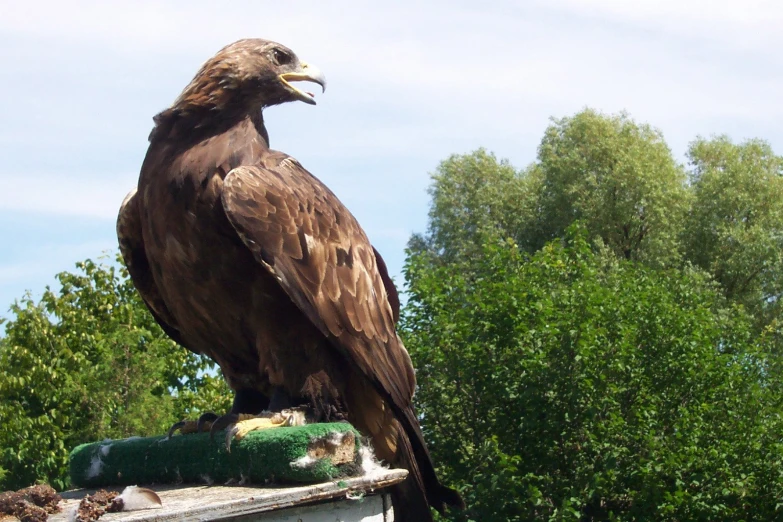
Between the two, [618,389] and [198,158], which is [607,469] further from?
[198,158]

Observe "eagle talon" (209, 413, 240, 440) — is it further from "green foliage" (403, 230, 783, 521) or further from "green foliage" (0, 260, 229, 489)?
"green foliage" (0, 260, 229, 489)

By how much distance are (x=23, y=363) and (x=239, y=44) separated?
1512 centimetres

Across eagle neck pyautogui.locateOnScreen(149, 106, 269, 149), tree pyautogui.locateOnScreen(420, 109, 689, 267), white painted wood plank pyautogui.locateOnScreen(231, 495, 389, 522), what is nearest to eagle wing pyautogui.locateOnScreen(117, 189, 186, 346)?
eagle neck pyautogui.locateOnScreen(149, 106, 269, 149)

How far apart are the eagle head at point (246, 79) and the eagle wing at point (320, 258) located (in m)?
0.28

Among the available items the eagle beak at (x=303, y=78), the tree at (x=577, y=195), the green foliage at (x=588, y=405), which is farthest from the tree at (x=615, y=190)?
the eagle beak at (x=303, y=78)

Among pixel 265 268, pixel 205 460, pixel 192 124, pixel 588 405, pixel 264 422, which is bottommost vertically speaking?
pixel 205 460

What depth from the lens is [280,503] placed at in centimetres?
301

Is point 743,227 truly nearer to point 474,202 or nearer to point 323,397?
point 474,202

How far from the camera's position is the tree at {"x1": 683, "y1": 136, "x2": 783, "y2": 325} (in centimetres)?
2728

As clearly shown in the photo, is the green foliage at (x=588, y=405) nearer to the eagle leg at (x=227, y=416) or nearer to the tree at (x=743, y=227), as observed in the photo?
the eagle leg at (x=227, y=416)

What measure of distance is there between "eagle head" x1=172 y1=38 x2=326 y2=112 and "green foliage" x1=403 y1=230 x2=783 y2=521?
9685 mm

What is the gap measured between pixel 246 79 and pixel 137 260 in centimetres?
103

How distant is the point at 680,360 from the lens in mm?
15430

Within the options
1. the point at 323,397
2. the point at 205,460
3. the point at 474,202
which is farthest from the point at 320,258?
the point at 474,202
